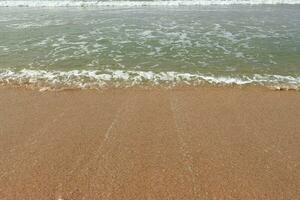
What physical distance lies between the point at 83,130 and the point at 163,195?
2.26 m

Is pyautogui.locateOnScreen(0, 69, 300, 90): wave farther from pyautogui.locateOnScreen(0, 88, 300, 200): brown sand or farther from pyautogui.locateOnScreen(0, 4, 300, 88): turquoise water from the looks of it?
pyautogui.locateOnScreen(0, 88, 300, 200): brown sand

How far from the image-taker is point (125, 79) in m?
8.64

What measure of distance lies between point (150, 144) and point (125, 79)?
3.31 m

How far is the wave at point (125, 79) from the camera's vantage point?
8.30m

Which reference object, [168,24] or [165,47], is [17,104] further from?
[168,24]

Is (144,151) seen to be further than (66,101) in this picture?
No

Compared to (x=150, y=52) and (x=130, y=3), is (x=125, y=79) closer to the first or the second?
(x=150, y=52)

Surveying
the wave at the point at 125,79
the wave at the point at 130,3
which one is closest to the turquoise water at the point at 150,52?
the wave at the point at 125,79

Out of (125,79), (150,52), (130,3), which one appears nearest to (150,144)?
Answer: (125,79)

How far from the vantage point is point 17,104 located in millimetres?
7246

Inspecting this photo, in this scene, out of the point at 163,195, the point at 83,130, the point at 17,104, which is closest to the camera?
the point at 163,195

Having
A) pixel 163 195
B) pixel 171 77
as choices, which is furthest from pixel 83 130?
pixel 171 77

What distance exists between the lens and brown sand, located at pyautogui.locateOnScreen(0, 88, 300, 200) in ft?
14.9

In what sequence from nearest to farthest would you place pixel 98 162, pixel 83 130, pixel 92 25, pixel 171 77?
pixel 98 162 < pixel 83 130 < pixel 171 77 < pixel 92 25
